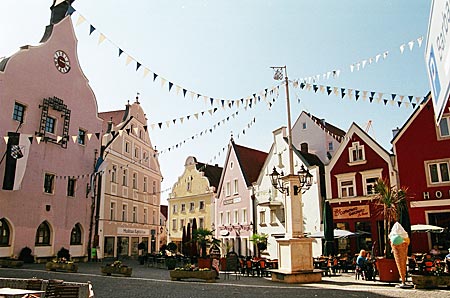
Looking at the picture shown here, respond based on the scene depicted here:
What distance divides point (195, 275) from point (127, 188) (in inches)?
878

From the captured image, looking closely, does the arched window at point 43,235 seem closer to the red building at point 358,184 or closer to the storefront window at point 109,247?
the storefront window at point 109,247

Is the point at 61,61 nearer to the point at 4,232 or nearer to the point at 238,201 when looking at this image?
the point at 4,232

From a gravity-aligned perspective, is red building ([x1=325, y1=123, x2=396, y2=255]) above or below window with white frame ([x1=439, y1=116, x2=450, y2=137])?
below

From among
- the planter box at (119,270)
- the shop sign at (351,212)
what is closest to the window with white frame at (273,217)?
the shop sign at (351,212)

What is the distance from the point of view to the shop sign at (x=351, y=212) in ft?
86.0

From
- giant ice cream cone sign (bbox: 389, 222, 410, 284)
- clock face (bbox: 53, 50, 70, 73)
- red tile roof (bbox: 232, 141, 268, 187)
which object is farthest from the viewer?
red tile roof (bbox: 232, 141, 268, 187)

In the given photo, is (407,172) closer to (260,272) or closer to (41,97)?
(260,272)

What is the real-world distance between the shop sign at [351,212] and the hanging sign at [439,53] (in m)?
25.7

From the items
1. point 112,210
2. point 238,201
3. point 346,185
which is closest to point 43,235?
point 112,210

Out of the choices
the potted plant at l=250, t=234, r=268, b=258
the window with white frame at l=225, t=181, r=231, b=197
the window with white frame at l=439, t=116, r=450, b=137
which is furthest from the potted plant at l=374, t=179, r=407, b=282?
the window with white frame at l=225, t=181, r=231, b=197

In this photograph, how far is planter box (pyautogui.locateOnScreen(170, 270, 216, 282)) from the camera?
16.1 m

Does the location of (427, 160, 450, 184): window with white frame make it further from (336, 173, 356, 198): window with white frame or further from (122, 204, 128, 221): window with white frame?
(122, 204, 128, 221): window with white frame

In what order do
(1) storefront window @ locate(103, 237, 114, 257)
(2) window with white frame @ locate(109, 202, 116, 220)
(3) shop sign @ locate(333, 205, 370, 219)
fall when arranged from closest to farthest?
(3) shop sign @ locate(333, 205, 370, 219) < (1) storefront window @ locate(103, 237, 114, 257) < (2) window with white frame @ locate(109, 202, 116, 220)

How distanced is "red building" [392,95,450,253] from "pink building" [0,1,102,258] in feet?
70.2
